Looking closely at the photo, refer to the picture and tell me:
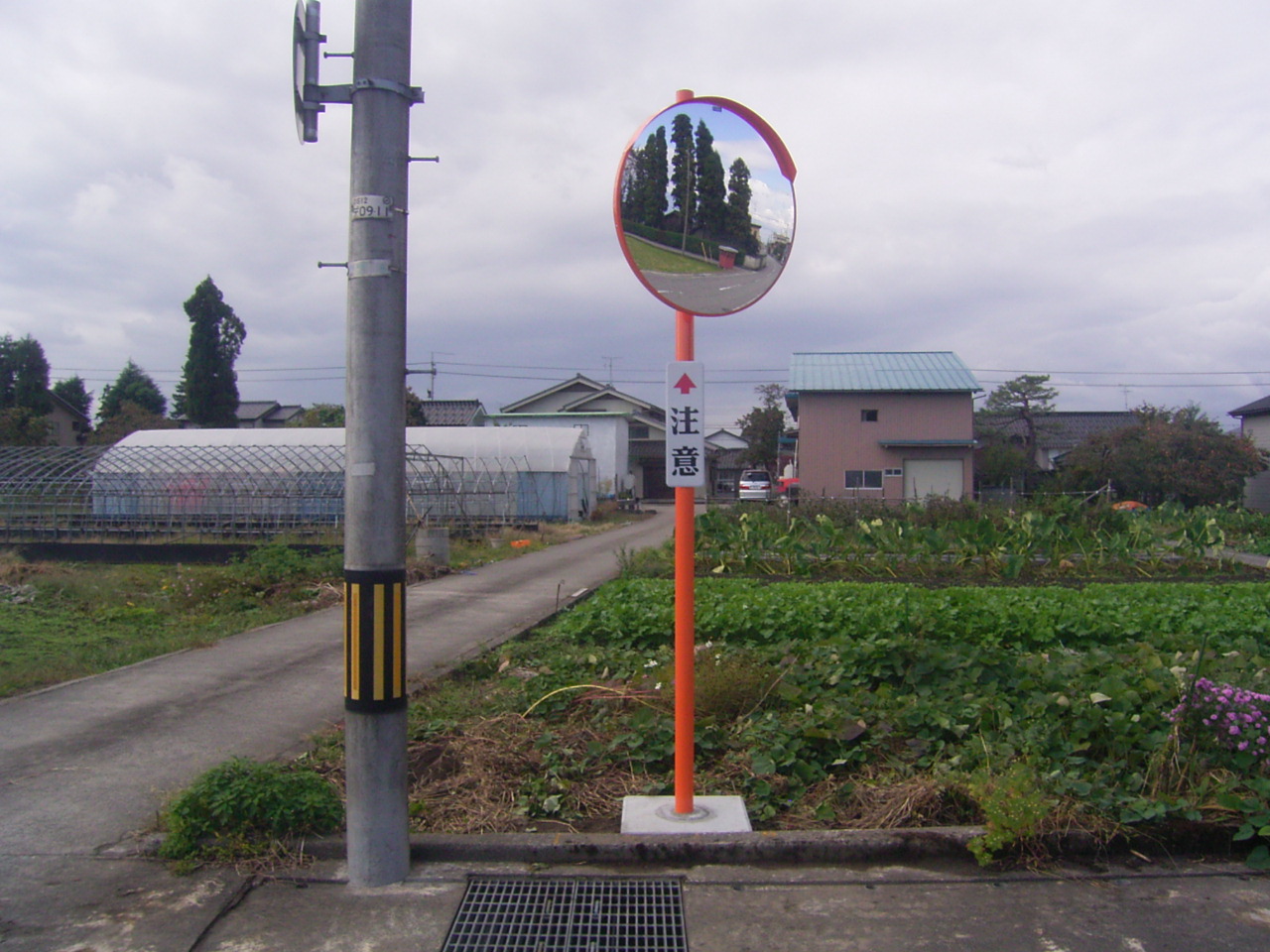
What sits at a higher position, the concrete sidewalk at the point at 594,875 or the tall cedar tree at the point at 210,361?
the tall cedar tree at the point at 210,361

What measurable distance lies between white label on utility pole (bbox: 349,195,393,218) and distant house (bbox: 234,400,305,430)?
178ft

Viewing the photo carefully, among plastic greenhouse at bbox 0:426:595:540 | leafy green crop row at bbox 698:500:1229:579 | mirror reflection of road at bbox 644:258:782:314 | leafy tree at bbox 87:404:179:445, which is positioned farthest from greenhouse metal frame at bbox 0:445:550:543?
leafy tree at bbox 87:404:179:445

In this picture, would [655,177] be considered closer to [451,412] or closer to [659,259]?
[659,259]

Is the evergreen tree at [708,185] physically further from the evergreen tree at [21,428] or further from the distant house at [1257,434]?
the evergreen tree at [21,428]

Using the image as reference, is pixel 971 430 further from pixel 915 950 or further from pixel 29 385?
pixel 29 385

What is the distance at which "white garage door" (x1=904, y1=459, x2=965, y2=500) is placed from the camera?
34000mm

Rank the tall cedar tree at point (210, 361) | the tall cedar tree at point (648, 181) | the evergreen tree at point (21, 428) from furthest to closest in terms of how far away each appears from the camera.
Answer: the tall cedar tree at point (210, 361) → the evergreen tree at point (21, 428) → the tall cedar tree at point (648, 181)

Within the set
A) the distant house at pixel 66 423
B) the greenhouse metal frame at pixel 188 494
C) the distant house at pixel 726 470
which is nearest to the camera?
the greenhouse metal frame at pixel 188 494

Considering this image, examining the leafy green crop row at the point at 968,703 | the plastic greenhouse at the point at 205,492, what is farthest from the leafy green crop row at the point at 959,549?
the plastic greenhouse at the point at 205,492

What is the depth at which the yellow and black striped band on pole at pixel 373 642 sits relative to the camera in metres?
3.62

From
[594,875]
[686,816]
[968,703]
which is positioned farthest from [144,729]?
[968,703]

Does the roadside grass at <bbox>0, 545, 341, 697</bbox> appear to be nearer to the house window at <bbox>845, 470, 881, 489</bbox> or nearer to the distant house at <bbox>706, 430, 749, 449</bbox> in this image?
the house window at <bbox>845, 470, 881, 489</bbox>

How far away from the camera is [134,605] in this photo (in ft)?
39.1

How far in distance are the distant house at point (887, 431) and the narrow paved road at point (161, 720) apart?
25417mm
